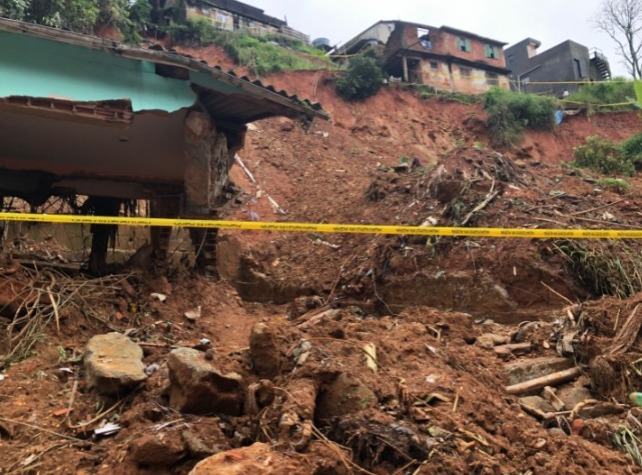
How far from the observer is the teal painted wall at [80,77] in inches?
209

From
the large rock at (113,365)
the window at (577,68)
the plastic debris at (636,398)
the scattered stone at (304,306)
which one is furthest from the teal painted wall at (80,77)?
the window at (577,68)

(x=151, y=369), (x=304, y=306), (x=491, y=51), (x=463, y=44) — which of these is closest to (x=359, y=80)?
(x=463, y=44)

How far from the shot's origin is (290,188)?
17516 millimetres

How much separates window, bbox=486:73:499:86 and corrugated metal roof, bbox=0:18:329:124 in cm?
2655

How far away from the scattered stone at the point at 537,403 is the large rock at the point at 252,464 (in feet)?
7.92

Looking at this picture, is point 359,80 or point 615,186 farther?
point 359,80

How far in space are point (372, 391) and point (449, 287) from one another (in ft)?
16.4

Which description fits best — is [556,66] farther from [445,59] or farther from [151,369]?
[151,369]

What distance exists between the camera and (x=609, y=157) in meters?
17.0

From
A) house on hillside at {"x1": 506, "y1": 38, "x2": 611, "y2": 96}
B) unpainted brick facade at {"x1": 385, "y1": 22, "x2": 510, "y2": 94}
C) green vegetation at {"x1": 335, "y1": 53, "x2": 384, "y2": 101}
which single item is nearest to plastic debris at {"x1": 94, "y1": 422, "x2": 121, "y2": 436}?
green vegetation at {"x1": 335, "y1": 53, "x2": 384, "y2": 101}

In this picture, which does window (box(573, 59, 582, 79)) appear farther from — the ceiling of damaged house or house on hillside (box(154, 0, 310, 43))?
the ceiling of damaged house

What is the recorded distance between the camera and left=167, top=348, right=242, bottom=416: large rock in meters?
3.23

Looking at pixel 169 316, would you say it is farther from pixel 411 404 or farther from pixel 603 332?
pixel 603 332

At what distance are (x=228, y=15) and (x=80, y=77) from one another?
27758 mm
